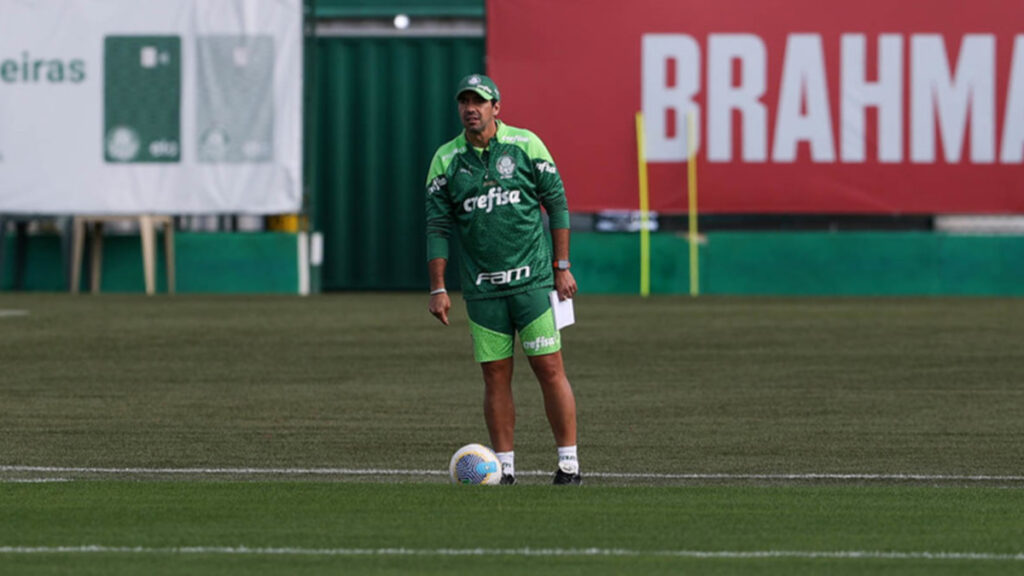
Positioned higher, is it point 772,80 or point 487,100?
point 772,80

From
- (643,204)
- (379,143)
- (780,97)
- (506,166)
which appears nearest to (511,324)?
(506,166)

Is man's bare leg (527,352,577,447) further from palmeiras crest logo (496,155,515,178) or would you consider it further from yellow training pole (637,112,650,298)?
yellow training pole (637,112,650,298)

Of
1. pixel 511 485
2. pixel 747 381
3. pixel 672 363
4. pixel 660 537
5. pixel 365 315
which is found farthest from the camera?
pixel 365 315

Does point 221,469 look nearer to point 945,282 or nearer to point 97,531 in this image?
point 97,531

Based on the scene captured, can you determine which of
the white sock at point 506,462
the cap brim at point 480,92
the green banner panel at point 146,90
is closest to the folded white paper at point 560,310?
the white sock at point 506,462

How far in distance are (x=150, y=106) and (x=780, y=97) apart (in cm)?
821

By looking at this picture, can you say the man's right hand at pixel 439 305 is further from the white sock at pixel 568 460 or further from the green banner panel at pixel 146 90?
the green banner panel at pixel 146 90

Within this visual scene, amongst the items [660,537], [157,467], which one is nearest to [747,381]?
[157,467]

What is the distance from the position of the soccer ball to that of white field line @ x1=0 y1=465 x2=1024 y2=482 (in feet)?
2.48

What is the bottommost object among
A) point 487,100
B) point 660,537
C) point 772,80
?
point 660,537

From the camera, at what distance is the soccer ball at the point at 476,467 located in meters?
9.40

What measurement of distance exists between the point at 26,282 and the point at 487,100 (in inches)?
788

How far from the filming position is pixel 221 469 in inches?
411

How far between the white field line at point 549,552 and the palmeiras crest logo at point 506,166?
2.51 metres
